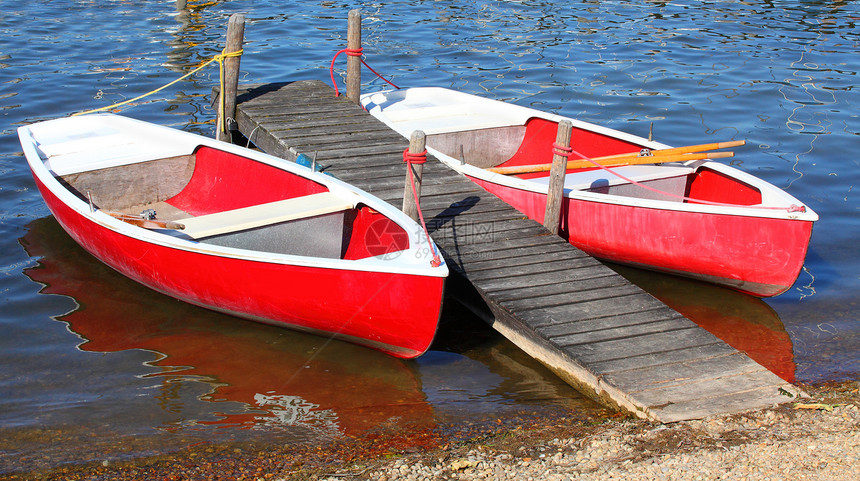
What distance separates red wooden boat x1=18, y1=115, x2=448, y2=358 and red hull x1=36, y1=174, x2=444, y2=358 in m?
0.01

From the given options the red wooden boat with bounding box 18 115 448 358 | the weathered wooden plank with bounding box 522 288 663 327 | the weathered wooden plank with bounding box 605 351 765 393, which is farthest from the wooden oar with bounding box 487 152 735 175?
the weathered wooden plank with bounding box 605 351 765 393

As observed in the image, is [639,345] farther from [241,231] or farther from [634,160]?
[241,231]

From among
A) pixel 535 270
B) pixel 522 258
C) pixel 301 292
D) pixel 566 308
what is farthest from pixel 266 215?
pixel 566 308

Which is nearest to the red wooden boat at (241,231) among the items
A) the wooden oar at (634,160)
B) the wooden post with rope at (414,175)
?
the wooden post with rope at (414,175)

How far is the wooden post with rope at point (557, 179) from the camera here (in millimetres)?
6980

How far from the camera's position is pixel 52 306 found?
732cm

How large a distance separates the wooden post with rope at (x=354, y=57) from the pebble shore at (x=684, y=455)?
20.0ft

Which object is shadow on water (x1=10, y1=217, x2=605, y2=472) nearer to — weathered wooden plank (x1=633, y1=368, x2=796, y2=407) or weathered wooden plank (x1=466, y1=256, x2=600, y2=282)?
weathered wooden plank (x1=633, y1=368, x2=796, y2=407)

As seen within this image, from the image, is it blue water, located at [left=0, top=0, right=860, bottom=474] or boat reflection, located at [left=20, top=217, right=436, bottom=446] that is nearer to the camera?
boat reflection, located at [left=20, top=217, right=436, bottom=446]

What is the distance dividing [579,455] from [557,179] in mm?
2945

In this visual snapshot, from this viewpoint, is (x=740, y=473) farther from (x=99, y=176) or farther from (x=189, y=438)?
(x=99, y=176)

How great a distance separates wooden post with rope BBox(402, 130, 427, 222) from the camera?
6453mm

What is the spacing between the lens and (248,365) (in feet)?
21.1

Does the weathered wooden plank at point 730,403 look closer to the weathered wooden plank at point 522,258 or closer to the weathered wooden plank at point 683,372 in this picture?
the weathered wooden plank at point 683,372
